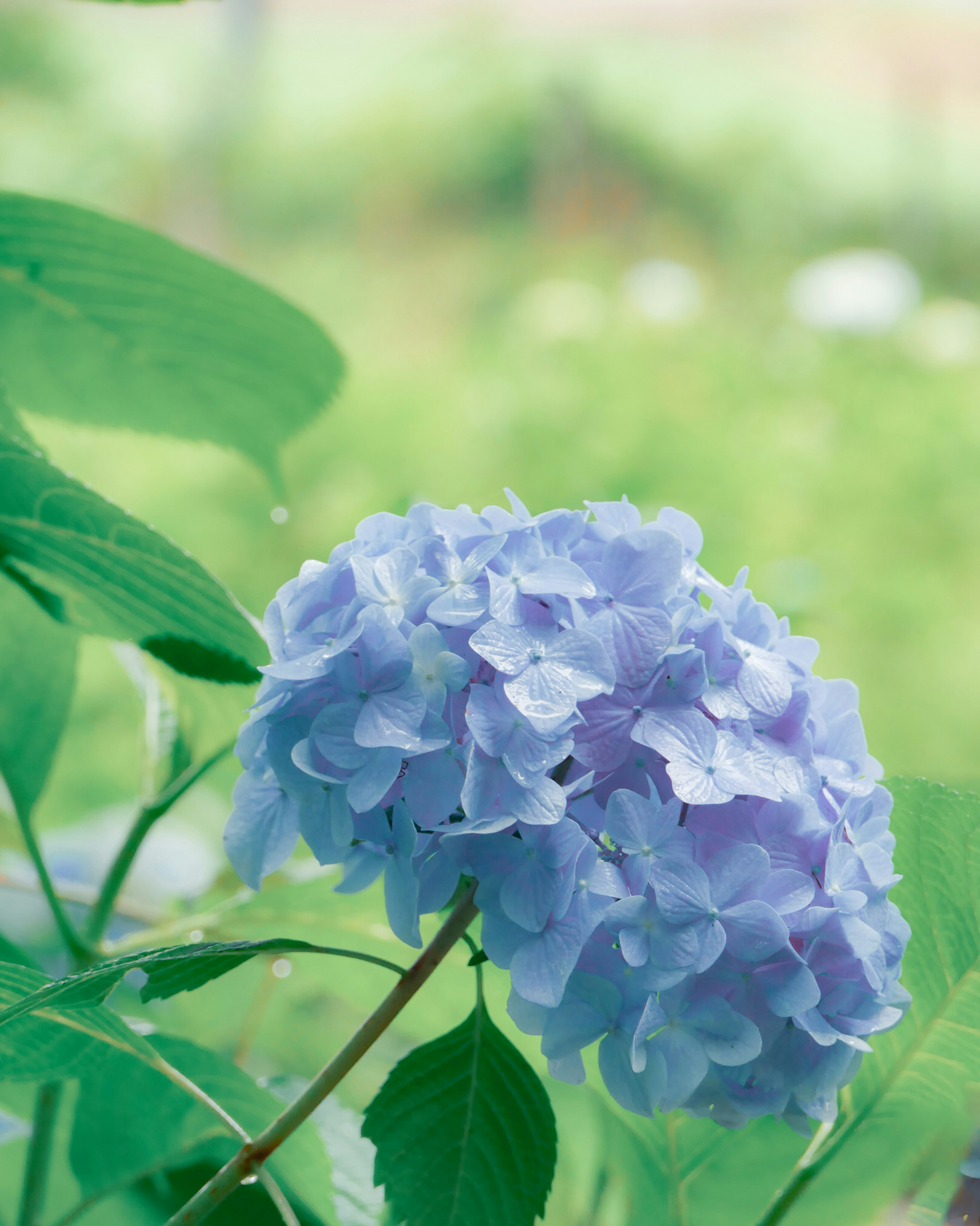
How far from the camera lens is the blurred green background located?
1.58m

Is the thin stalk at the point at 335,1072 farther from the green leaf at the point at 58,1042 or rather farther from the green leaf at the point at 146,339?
the green leaf at the point at 146,339

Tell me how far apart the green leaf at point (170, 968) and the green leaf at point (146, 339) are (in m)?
0.20

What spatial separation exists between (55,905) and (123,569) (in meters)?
0.12

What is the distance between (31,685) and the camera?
365 mm

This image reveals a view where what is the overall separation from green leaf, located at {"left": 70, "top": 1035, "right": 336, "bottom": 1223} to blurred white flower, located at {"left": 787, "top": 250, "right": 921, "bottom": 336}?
215cm

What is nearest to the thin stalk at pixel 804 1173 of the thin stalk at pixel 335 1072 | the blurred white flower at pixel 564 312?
the thin stalk at pixel 335 1072

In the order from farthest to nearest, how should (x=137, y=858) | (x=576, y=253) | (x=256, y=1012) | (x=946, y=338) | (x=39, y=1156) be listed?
(x=576, y=253), (x=946, y=338), (x=137, y=858), (x=256, y=1012), (x=39, y=1156)

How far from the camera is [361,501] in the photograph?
1.55 meters

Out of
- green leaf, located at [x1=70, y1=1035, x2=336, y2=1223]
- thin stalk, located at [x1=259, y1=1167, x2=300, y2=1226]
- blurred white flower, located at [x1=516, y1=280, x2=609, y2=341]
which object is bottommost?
green leaf, located at [x1=70, y1=1035, x2=336, y2=1223]

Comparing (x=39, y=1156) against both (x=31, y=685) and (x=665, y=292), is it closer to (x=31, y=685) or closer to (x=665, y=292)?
(x=31, y=685)

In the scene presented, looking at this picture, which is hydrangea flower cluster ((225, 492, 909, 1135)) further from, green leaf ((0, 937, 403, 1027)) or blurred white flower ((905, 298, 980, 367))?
blurred white flower ((905, 298, 980, 367))

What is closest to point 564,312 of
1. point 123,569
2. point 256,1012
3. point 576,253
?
point 576,253

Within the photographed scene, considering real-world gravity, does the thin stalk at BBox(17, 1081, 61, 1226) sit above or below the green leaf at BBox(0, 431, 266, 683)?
below

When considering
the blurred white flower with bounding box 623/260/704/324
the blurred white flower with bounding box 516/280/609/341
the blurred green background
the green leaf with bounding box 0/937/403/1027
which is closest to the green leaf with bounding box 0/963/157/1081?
the green leaf with bounding box 0/937/403/1027
